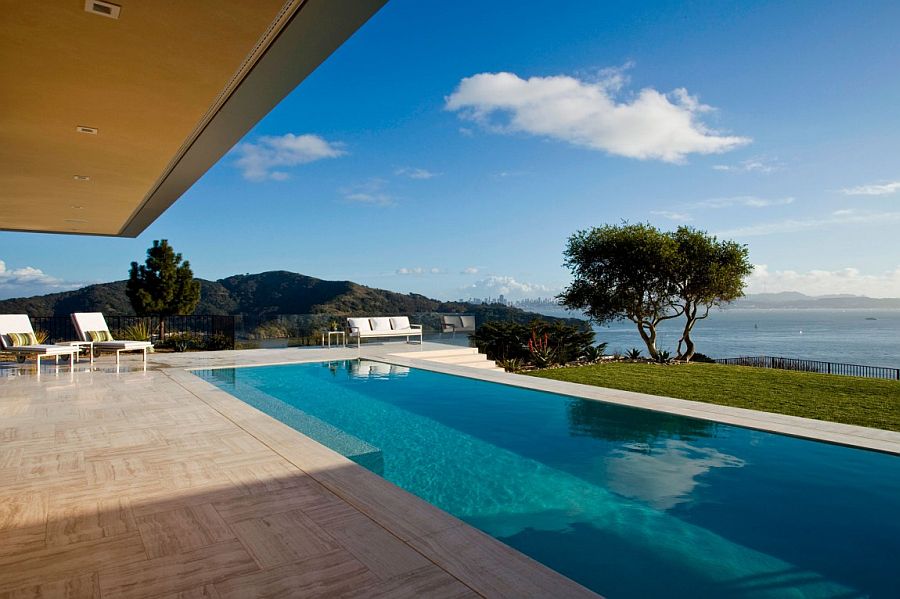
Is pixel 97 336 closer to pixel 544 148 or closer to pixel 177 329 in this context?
pixel 177 329

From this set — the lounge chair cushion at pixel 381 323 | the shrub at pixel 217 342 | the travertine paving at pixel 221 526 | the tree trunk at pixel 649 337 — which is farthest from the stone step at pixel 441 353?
the travertine paving at pixel 221 526

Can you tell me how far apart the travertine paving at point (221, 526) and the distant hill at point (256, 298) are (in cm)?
1444

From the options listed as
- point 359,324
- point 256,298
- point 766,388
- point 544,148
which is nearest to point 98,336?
point 359,324

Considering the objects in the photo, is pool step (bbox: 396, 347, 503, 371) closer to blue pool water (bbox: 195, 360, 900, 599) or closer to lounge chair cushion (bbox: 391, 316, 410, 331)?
lounge chair cushion (bbox: 391, 316, 410, 331)

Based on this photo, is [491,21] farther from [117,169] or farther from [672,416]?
[672,416]

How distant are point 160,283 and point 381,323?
286 inches

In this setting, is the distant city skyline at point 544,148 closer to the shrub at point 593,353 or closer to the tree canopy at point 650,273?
the tree canopy at point 650,273

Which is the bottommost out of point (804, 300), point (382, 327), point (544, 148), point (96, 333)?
point (96, 333)

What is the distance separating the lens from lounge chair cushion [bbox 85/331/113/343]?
9.59 m

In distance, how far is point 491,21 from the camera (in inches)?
457

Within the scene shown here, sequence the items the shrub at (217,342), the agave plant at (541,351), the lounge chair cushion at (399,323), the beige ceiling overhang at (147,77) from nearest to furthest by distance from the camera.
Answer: the beige ceiling overhang at (147,77), the agave plant at (541,351), the shrub at (217,342), the lounge chair cushion at (399,323)

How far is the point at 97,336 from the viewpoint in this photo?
9.66m

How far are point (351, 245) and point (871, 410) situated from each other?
87.5 ft

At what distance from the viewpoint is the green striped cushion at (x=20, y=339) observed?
8672mm
